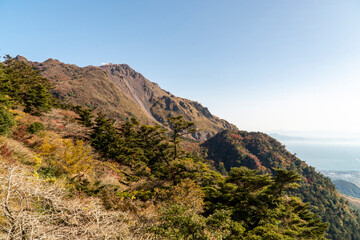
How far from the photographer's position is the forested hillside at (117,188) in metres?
5.30

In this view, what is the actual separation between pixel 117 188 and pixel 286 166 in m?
125

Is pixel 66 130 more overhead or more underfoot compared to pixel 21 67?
more underfoot

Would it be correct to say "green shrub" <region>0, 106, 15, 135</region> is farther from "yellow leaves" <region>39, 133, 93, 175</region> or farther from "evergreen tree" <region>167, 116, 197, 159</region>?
"evergreen tree" <region>167, 116, 197, 159</region>

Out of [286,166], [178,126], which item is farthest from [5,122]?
[286,166]

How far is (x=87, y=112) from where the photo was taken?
23.9 metres

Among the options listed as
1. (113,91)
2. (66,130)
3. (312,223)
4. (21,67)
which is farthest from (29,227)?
(113,91)

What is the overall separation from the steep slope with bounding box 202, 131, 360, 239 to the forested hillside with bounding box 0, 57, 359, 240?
6022 cm

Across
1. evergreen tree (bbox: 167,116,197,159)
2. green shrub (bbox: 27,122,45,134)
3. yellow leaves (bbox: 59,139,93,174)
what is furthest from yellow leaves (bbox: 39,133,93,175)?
evergreen tree (bbox: 167,116,197,159)

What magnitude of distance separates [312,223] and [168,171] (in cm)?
2055

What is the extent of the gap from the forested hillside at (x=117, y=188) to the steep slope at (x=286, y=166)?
60.2m

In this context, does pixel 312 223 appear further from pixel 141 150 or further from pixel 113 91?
pixel 113 91

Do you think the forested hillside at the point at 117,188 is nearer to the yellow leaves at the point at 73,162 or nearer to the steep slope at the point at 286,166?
the yellow leaves at the point at 73,162

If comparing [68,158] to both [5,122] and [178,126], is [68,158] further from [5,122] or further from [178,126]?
[178,126]

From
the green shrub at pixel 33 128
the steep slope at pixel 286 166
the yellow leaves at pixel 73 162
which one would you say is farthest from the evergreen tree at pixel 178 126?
the steep slope at pixel 286 166
